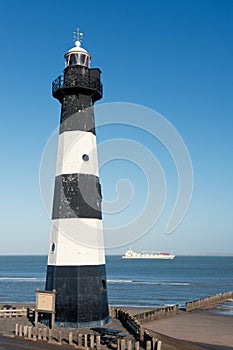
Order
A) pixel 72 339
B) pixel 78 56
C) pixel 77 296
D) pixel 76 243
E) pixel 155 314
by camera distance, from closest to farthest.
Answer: pixel 72 339, pixel 77 296, pixel 76 243, pixel 78 56, pixel 155 314

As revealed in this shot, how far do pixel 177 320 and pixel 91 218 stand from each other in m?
13.7

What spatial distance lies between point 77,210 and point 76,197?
0.66 meters

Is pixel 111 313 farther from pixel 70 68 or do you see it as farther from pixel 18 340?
pixel 70 68

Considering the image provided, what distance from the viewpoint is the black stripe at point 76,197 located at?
1927 centimetres

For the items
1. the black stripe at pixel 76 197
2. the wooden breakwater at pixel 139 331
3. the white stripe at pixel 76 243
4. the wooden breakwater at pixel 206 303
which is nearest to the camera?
the wooden breakwater at pixel 139 331

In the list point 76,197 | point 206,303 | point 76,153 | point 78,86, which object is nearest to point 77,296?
point 76,197

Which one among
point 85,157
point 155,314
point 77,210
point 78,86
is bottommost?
point 155,314

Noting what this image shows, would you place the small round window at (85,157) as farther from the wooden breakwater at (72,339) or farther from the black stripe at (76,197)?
the wooden breakwater at (72,339)

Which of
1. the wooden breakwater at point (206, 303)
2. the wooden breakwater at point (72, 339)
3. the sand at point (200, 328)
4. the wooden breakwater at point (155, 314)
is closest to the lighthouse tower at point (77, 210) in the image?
the wooden breakwater at point (72, 339)

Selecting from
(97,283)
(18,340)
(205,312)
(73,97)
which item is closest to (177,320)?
(205,312)

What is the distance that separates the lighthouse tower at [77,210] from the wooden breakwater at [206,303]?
53.0 ft

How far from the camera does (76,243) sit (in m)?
18.9

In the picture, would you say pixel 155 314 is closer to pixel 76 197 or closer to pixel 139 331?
pixel 139 331

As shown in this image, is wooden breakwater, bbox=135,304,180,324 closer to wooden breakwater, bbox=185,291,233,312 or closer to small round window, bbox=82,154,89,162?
wooden breakwater, bbox=185,291,233,312
